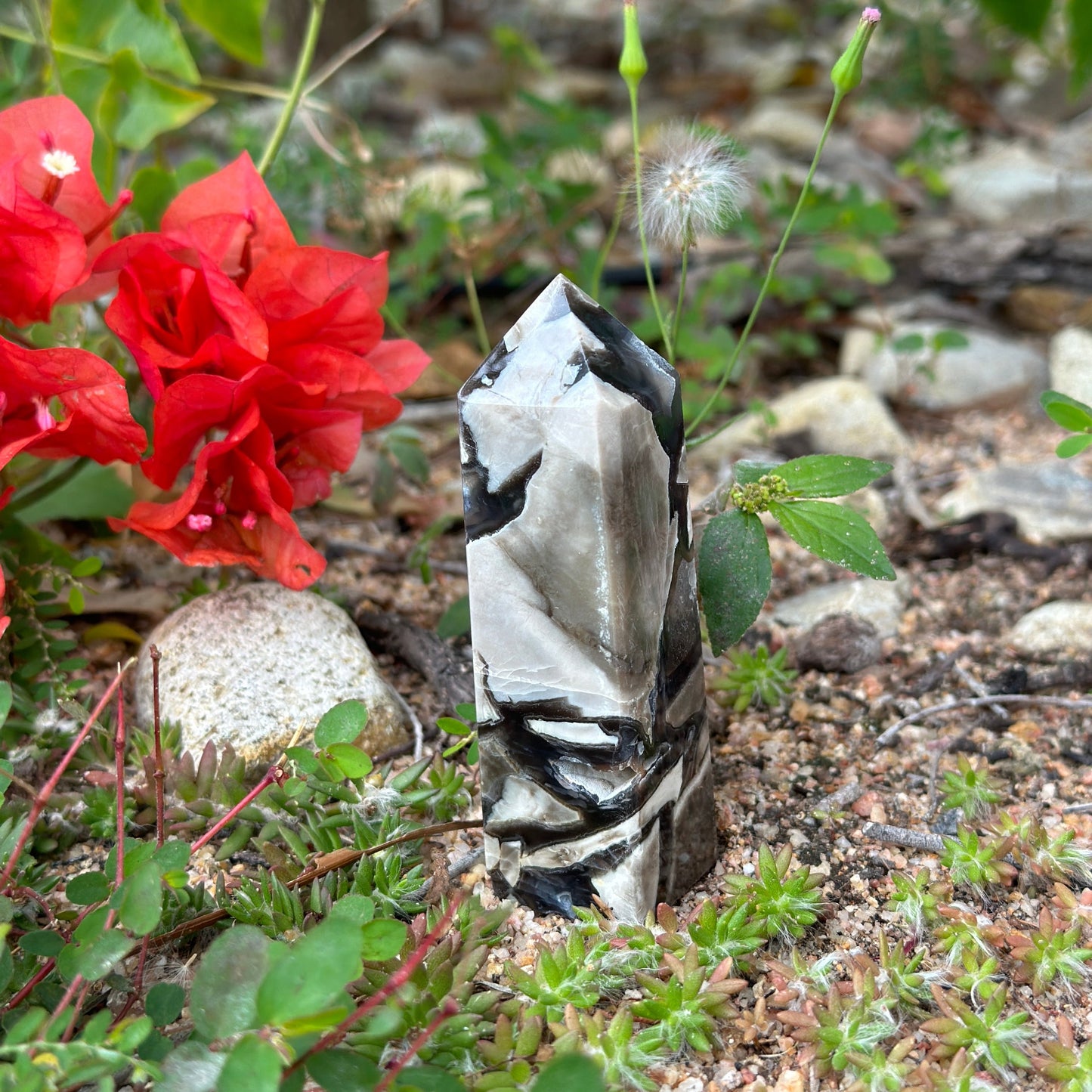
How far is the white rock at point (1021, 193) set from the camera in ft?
10.1

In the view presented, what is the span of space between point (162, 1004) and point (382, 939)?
0.19 metres

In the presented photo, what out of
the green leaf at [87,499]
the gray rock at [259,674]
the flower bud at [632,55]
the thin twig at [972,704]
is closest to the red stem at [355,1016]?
the gray rock at [259,674]

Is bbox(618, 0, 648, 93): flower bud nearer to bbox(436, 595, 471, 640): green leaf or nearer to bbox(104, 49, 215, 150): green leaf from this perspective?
bbox(436, 595, 471, 640): green leaf

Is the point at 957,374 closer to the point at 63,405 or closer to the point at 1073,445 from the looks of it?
the point at 1073,445

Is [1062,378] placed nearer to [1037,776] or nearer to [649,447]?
[1037,776]

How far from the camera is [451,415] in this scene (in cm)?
233

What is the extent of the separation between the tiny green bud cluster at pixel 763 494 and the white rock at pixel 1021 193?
2.18 m

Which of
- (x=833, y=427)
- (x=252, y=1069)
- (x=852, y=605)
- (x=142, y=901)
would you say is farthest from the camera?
(x=833, y=427)

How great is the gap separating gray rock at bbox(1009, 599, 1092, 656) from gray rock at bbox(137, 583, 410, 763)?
856mm

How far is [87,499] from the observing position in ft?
5.26

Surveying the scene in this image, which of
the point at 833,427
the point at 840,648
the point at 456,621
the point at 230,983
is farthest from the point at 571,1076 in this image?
the point at 833,427

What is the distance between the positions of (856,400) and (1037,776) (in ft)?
3.60

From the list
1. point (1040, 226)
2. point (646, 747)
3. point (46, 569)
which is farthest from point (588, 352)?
point (1040, 226)

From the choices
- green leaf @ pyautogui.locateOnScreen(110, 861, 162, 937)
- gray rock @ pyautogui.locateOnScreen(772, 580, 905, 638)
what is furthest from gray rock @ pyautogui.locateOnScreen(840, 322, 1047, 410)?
green leaf @ pyautogui.locateOnScreen(110, 861, 162, 937)
